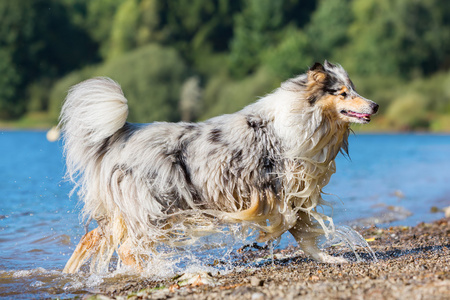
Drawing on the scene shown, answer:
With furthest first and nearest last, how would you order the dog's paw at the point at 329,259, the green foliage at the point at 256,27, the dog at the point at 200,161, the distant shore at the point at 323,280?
the green foliage at the point at 256,27 < the dog's paw at the point at 329,259 < the dog at the point at 200,161 < the distant shore at the point at 323,280

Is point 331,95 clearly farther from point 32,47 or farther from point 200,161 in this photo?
point 32,47

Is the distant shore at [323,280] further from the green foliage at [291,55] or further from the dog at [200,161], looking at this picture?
the green foliage at [291,55]

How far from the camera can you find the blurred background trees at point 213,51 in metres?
40.7

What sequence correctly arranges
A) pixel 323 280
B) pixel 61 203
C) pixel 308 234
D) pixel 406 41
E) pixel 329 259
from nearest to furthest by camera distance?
pixel 323 280, pixel 329 259, pixel 308 234, pixel 61 203, pixel 406 41

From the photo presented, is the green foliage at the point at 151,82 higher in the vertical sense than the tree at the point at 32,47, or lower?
lower

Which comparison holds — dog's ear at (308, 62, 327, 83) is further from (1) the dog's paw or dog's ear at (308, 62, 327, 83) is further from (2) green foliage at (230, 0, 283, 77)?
(2) green foliage at (230, 0, 283, 77)

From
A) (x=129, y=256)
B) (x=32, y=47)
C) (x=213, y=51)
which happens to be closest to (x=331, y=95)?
(x=129, y=256)

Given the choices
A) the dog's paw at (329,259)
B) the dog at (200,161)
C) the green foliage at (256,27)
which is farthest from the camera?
the green foliage at (256,27)

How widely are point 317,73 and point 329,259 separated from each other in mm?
1858

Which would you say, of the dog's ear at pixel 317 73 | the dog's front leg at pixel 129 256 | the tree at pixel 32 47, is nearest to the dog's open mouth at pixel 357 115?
the dog's ear at pixel 317 73

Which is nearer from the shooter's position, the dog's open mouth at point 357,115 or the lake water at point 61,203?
the dog's open mouth at point 357,115

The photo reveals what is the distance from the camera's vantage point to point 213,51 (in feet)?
205

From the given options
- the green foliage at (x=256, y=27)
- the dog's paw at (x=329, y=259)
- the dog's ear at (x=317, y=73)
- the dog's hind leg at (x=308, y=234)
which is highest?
the green foliage at (x=256, y=27)

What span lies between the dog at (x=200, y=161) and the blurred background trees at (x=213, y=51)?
29.5m
